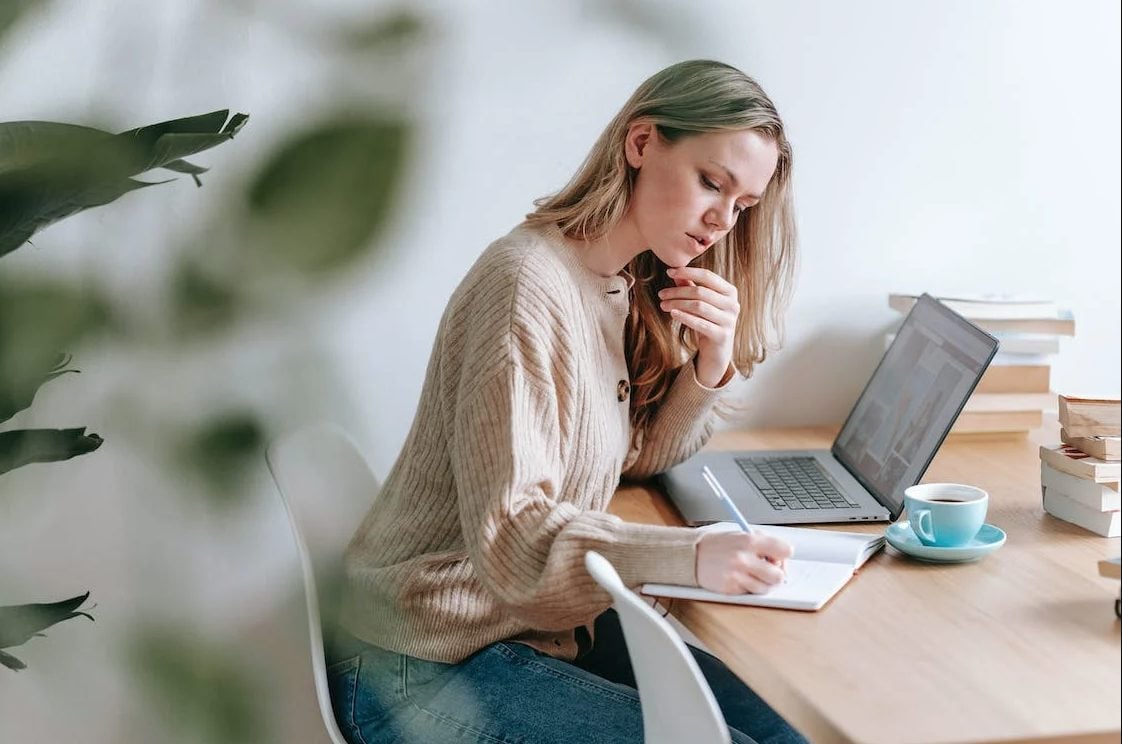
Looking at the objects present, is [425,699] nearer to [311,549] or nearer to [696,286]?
[311,549]

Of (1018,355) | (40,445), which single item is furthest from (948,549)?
(40,445)

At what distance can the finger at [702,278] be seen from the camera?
1338 millimetres

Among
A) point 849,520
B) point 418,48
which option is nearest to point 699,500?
point 849,520

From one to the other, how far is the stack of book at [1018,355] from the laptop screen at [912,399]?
160 mm

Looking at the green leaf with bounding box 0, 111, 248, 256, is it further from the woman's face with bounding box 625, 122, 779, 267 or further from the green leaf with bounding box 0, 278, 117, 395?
the woman's face with bounding box 625, 122, 779, 267

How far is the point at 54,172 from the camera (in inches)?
7.1

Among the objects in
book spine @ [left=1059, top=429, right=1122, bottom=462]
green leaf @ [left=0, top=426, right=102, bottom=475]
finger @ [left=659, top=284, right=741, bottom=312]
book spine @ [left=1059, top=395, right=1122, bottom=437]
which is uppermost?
green leaf @ [left=0, top=426, right=102, bottom=475]

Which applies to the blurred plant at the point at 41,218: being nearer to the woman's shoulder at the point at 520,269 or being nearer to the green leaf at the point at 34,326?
the green leaf at the point at 34,326

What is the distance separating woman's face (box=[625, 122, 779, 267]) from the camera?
1240 millimetres

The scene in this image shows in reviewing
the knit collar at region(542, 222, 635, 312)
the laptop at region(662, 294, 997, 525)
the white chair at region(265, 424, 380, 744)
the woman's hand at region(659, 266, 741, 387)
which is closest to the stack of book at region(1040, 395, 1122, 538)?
the laptop at region(662, 294, 997, 525)

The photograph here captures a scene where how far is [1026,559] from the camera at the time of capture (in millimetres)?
1139

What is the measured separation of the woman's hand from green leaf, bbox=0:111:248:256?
3.75 feet

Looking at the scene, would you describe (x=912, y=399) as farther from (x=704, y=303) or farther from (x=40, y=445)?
(x=40, y=445)

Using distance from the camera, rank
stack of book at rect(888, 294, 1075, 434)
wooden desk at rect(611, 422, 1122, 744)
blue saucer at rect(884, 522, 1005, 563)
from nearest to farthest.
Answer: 1. wooden desk at rect(611, 422, 1122, 744)
2. blue saucer at rect(884, 522, 1005, 563)
3. stack of book at rect(888, 294, 1075, 434)
